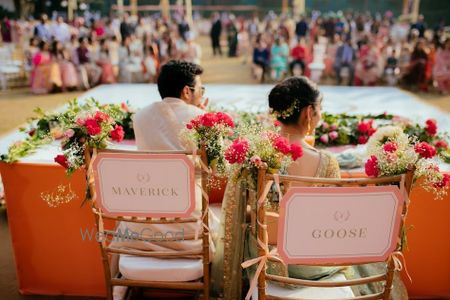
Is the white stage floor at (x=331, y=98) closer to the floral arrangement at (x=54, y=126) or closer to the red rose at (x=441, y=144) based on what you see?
the floral arrangement at (x=54, y=126)

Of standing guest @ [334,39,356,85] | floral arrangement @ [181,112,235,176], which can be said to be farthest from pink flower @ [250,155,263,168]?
standing guest @ [334,39,356,85]

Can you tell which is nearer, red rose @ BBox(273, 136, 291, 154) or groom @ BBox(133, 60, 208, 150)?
red rose @ BBox(273, 136, 291, 154)

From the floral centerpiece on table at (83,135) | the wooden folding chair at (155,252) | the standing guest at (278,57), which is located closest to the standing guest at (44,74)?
the standing guest at (278,57)

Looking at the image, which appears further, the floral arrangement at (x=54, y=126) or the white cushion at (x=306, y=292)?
the floral arrangement at (x=54, y=126)

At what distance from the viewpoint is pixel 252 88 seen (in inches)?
328

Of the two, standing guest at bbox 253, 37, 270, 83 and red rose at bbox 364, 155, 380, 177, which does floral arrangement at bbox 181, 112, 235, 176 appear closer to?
red rose at bbox 364, 155, 380, 177

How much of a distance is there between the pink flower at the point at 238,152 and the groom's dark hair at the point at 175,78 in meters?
0.76

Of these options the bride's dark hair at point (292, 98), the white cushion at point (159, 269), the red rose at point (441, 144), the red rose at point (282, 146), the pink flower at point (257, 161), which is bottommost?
the white cushion at point (159, 269)

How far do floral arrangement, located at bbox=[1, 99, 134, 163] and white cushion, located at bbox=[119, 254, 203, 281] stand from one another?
0.61 metres

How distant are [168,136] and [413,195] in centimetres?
120

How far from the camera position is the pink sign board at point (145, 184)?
66.3 inches

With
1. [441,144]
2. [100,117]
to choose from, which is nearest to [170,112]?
[100,117]

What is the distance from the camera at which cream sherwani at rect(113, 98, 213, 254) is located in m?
2.00

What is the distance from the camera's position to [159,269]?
184 cm
